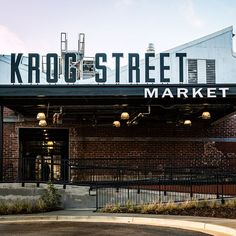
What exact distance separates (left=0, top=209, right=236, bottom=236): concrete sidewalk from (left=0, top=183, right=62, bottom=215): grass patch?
545 mm

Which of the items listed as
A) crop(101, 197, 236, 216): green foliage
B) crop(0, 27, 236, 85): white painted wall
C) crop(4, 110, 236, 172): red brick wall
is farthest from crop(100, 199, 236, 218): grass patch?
crop(4, 110, 236, 172): red brick wall

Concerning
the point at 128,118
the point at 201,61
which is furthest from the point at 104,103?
the point at 201,61

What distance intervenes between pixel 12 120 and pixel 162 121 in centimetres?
760

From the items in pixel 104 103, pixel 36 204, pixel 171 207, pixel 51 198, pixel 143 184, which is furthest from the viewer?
pixel 104 103

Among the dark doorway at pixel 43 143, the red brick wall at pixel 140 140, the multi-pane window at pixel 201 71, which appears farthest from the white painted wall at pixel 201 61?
the dark doorway at pixel 43 143

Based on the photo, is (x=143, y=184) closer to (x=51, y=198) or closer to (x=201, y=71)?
(x=51, y=198)

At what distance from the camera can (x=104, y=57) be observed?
60.3 feet

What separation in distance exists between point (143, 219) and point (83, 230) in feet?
8.20

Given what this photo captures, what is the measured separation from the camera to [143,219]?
14.4 meters

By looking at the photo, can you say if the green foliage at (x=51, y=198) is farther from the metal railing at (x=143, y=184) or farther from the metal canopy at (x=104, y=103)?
the metal canopy at (x=104, y=103)

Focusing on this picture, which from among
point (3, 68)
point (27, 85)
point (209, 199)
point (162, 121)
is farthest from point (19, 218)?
point (162, 121)

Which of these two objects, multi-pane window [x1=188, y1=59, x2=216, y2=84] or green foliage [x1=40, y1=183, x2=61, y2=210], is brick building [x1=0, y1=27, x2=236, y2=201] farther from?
green foliage [x1=40, y1=183, x2=61, y2=210]

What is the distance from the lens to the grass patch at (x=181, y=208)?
15578mm

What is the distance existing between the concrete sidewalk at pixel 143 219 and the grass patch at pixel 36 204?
545mm
